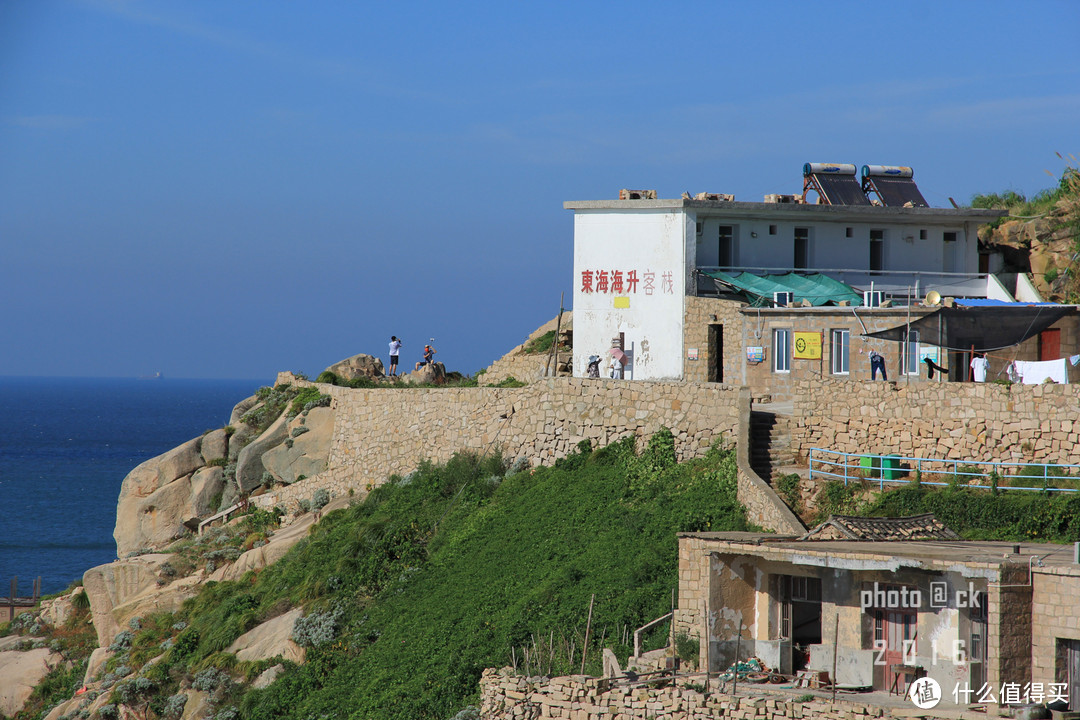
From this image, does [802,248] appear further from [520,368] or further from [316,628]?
[316,628]

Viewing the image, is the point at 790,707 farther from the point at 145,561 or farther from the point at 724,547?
the point at 145,561

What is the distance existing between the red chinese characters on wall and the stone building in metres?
14.8

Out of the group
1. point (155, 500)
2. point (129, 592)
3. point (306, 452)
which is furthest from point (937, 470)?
point (155, 500)

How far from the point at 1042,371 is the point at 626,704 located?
12.4 m

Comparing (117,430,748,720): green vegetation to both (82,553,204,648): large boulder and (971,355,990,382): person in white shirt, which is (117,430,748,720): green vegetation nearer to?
(82,553,204,648): large boulder

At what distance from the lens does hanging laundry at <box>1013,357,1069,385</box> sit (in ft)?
84.5

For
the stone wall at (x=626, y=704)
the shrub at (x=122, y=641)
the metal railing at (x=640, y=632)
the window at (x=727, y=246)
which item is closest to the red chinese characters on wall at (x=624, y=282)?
the window at (x=727, y=246)

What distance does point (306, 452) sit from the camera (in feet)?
125

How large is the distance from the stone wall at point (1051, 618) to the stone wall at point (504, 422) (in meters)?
10.3

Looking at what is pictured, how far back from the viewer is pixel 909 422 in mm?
23766

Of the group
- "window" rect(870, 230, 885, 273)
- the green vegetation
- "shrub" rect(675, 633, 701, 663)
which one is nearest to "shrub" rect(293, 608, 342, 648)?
the green vegetation

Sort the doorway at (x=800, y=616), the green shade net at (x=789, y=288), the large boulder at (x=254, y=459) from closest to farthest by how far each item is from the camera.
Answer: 1. the doorway at (x=800, y=616)
2. the green shade net at (x=789, y=288)
3. the large boulder at (x=254, y=459)

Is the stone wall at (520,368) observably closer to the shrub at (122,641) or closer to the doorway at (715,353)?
the doorway at (715,353)

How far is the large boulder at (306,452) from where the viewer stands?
37875mm
